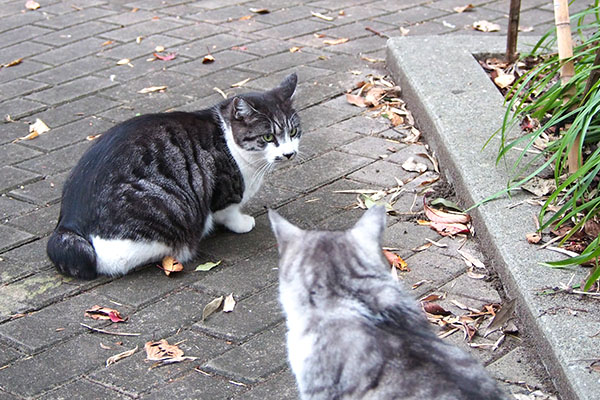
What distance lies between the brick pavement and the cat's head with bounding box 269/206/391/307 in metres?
0.65

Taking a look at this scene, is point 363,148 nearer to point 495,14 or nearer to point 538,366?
point 538,366

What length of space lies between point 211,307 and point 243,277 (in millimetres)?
302

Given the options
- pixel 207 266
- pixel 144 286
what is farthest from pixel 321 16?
pixel 144 286

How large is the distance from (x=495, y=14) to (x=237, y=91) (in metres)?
2.52

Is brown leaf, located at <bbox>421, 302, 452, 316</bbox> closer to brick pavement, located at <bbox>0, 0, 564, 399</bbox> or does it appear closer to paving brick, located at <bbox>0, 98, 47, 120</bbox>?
brick pavement, located at <bbox>0, 0, 564, 399</bbox>

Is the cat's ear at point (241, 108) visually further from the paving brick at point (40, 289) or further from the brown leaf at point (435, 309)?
the brown leaf at point (435, 309)

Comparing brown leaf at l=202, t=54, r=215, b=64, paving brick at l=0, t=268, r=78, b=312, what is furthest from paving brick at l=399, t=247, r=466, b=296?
brown leaf at l=202, t=54, r=215, b=64

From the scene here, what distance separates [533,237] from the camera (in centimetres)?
359

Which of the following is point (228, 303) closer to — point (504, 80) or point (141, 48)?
point (504, 80)

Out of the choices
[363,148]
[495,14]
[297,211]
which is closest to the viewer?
[297,211]

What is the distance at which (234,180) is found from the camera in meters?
4.11

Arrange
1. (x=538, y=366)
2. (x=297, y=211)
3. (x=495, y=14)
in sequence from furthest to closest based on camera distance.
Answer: (x=495, y=14)
(x=297, y=211)
(x=538, y=366)

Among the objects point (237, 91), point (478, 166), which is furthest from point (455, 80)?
point (237, 91)

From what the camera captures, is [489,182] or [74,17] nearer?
[489,182]
